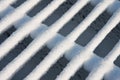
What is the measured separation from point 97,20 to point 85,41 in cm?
12

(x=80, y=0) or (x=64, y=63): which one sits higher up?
(x=80, y=0)

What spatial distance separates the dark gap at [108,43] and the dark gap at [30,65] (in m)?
0.19

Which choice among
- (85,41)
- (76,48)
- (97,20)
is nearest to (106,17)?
(97,20)

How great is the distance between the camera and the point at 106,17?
116cm

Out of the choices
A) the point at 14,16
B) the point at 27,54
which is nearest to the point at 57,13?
the point at 14,16

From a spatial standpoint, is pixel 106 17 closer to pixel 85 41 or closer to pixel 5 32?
pixel 85 41

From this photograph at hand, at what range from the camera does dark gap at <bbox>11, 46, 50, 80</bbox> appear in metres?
1.01

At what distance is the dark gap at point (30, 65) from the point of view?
1.01m

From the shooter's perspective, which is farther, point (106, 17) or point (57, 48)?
point (106, 17)

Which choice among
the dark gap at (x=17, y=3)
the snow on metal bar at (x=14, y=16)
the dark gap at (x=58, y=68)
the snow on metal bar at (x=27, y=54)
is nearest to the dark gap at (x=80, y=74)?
the dark gap at (x=58, y=68)

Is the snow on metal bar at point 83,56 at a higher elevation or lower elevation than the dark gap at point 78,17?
lower

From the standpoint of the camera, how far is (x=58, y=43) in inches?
38.9

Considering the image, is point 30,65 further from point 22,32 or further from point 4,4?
point 4,4

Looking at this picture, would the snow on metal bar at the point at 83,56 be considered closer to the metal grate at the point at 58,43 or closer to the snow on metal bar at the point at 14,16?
the metal grate at the point at 58,43
